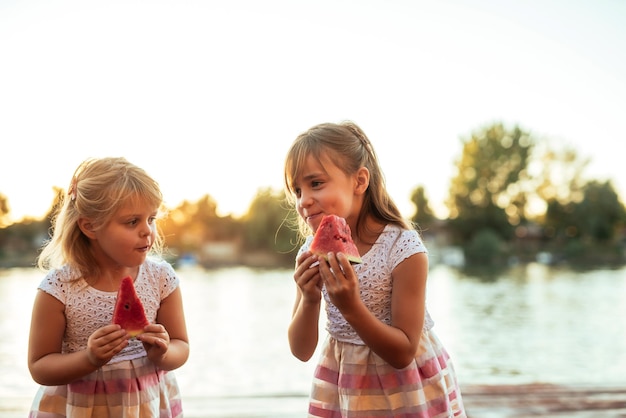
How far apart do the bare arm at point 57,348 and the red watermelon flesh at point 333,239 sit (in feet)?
2.31

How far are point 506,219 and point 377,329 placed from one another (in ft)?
192

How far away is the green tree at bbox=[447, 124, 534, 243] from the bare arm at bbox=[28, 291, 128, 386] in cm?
Answer: 5710

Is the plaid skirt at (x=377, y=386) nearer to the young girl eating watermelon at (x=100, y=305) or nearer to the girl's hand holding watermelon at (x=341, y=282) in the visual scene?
the girl's hand holding watermelon at (x=341, y=282)

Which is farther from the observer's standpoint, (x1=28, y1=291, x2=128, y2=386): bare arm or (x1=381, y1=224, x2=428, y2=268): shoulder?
(x1=381, y1=224, x2=428, y2=268): shoulder

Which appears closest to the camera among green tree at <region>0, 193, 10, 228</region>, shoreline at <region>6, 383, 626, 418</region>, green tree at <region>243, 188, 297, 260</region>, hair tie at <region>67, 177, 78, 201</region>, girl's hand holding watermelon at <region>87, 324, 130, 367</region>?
girl's hand holding watermelon at <region>87, 324, 130, 367</region>

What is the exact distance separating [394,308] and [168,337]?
80 centimetres

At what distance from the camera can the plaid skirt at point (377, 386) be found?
90.9 inches

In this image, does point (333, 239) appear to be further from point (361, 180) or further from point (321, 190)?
point (361, 180)

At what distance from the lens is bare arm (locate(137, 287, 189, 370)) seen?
218 cm

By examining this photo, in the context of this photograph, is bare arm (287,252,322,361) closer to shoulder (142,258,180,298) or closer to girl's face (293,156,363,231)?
girl's face (293,156,363,231)

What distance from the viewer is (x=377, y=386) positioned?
7.66 ft

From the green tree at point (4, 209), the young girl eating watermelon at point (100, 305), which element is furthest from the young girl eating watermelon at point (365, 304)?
the green tree at point (4, 209)

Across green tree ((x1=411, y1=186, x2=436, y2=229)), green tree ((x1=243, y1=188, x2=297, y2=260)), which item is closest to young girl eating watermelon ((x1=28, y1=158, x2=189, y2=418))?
green tree ((x1=243, y1=188, x2=297, y2=260))

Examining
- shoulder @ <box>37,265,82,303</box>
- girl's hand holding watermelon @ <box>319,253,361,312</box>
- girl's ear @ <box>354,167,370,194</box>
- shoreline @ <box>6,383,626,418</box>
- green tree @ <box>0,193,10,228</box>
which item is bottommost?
shoreline @ <box>6,383,626,418</box>
